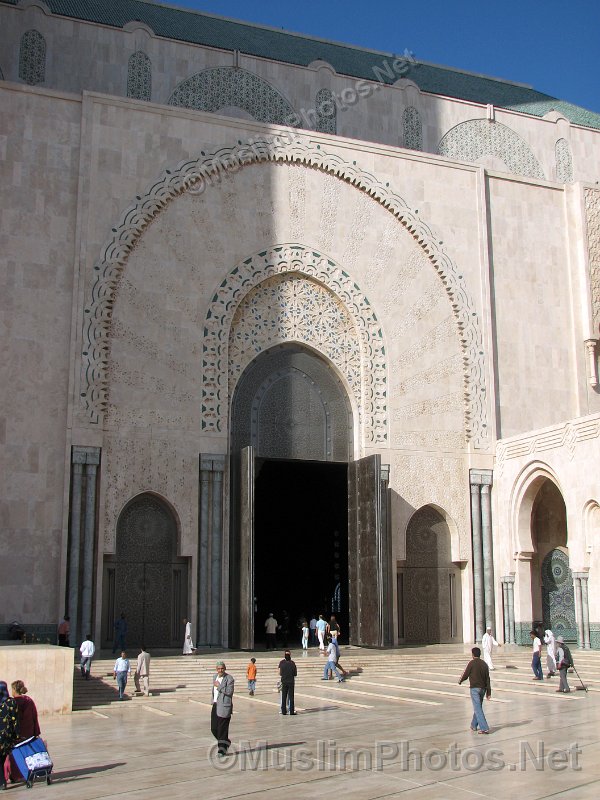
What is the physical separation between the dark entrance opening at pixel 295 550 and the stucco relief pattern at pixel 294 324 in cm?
478

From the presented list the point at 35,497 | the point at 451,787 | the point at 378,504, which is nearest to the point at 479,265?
the point at 378,504

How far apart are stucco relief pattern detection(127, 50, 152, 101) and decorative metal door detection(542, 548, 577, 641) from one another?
11.5 meters

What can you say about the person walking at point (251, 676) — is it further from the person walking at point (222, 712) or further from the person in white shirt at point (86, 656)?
the person walking at point (222, 712)

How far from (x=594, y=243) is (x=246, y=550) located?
32.1 feet

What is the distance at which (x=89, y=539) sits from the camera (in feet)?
47.9

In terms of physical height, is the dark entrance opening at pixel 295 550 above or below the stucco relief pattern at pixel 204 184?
below

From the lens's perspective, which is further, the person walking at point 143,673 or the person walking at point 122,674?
the person walking at point 143,673

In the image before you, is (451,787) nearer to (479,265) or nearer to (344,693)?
(344,693)

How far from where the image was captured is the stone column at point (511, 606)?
54.9 feet

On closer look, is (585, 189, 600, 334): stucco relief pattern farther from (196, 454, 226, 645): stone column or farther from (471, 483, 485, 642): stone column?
(196, 454, 226, 645): stone column

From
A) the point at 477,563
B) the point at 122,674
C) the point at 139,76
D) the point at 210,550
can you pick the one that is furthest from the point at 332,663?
the point at 139,76

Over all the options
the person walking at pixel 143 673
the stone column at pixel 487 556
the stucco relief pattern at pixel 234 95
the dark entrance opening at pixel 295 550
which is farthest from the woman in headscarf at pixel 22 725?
the dark entrance opening at pixel 295 550

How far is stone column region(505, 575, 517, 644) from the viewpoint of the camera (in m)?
16.7

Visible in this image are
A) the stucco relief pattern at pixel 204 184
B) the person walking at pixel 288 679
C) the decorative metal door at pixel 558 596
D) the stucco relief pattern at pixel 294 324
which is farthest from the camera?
the decorative metal door at pixel 558 596
